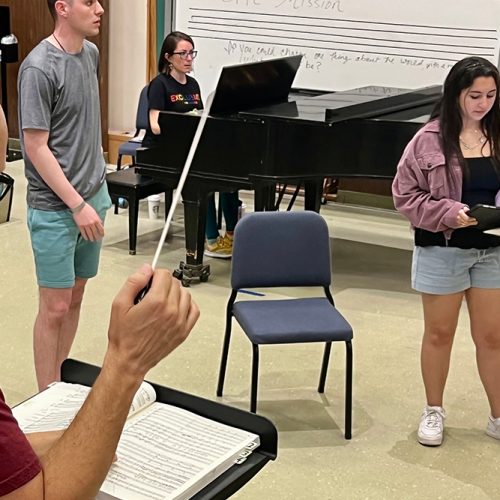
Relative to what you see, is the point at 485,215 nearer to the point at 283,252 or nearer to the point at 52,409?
the point at 283,252

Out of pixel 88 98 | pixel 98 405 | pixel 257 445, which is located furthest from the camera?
pixel 88 98

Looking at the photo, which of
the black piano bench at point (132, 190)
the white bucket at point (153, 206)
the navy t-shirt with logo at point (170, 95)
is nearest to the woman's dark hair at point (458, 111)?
the navy t-shirt with logo at point (170, 95)

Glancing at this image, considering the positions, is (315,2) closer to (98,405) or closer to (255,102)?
(255,102)

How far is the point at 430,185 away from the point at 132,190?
2749 millimetres

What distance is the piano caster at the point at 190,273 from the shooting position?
4961mm

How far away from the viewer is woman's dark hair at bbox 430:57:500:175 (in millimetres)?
2986

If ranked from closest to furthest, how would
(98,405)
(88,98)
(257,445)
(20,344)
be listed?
1. (98,405)
2. (257,445)
3. (88,98)
4. (20,344)

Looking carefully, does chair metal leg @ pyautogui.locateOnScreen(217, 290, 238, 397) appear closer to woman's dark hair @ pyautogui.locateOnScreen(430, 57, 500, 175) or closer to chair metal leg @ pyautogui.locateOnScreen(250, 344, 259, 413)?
chair metal leg @ pyautogui.locateOnScreen(250, 344, 259, 413)

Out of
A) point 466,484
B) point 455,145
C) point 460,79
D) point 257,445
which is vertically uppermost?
point 460,79

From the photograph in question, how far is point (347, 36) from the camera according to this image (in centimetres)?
640

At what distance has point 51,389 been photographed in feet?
5.84

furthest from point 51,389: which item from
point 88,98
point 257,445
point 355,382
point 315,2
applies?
point 315,2

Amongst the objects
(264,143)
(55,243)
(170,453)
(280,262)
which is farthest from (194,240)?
(170,453)

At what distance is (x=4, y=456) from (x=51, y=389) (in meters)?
0.65
